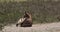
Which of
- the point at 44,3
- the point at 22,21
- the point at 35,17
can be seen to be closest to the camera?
the point at 22,21

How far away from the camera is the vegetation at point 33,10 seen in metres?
12.3

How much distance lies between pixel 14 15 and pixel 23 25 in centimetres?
373

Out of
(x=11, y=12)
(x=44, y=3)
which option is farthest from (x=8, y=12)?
(x=44, y=3)

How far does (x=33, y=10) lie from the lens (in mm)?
13859

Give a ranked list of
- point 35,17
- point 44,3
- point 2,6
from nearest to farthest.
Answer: point 35,17 → point 2,6 → point 44,3

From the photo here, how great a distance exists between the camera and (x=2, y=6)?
44.5 ft

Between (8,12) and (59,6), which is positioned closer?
(8,12)

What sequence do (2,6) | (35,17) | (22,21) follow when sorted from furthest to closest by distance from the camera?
(2,6)
(35,17)
(22,21)

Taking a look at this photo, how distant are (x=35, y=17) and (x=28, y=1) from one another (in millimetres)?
2068

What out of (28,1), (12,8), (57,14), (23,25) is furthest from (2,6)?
(23,25)

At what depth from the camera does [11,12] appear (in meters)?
13.2

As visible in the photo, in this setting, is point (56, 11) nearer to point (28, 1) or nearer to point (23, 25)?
point (28, 1)

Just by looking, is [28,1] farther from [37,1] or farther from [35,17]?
[35,17]

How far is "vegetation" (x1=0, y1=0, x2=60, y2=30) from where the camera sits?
12.3m
